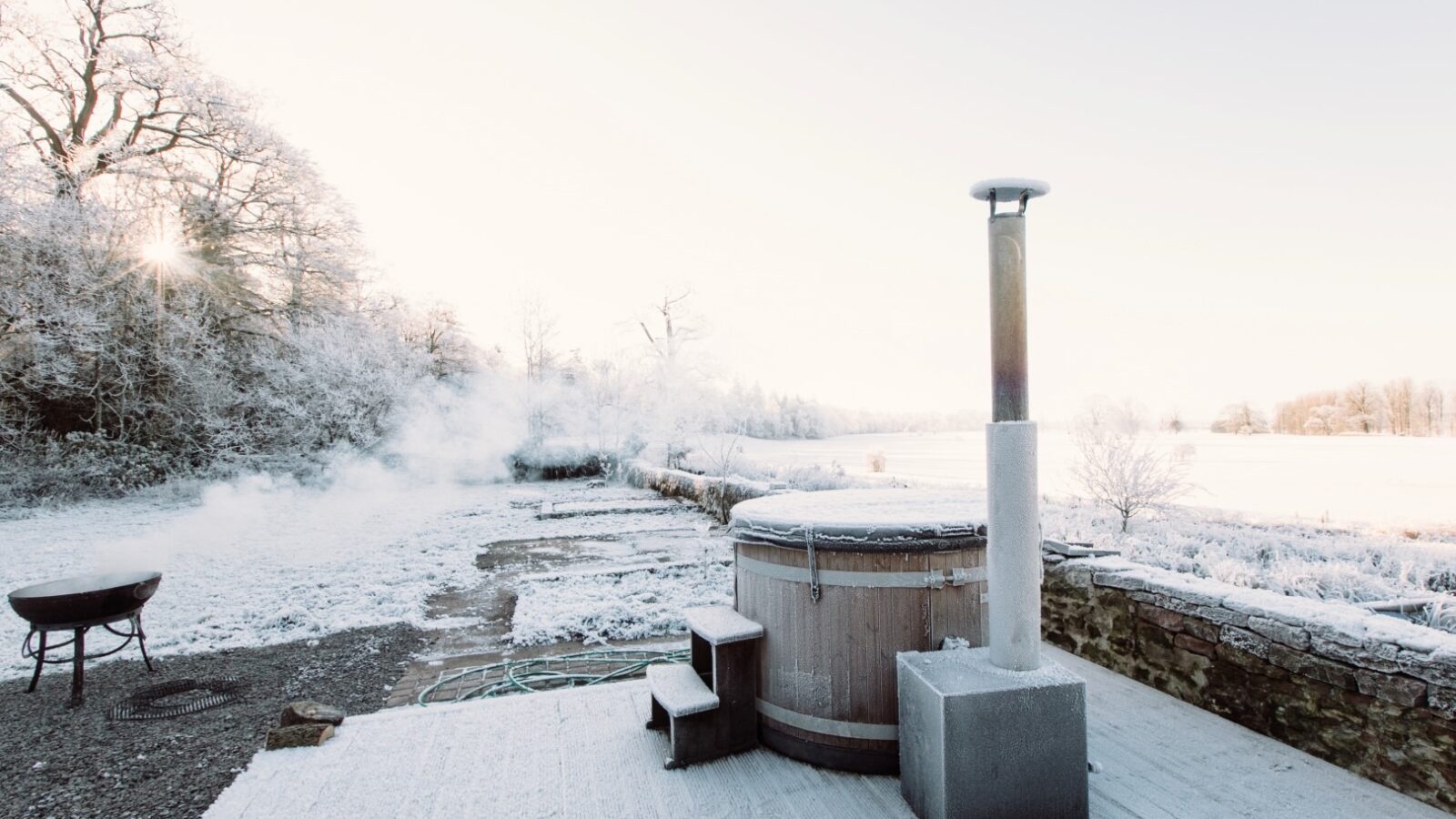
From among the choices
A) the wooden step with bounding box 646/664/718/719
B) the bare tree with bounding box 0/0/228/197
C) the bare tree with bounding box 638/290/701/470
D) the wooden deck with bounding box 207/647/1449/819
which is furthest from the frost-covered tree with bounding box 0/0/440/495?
the wooden step with bounding box 646/664/718/719

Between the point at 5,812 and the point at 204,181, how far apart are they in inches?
710

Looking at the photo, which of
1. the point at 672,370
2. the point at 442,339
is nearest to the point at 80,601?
the point at 672,370

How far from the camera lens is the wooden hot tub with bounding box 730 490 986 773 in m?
2.66

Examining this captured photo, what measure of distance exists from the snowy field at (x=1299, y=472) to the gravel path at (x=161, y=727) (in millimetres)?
5491

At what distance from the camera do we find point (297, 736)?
3135 mm

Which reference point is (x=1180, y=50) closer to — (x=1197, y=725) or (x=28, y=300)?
(x=1197, y=725)

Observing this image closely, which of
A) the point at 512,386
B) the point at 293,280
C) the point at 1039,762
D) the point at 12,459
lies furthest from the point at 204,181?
the point at 1039,762

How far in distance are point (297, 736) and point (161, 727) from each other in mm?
1340

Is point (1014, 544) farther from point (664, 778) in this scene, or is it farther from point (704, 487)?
point (704, 487)

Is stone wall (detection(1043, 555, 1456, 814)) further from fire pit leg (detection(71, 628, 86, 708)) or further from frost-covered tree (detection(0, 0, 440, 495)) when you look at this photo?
frost-covered tree (detection(0, 0, 440, 495))

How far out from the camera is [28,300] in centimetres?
1277

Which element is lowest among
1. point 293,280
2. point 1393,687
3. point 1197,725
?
point 1197,725

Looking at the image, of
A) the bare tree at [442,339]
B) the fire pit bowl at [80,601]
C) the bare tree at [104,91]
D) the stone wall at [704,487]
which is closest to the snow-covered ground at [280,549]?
the stone wall at [704,487]

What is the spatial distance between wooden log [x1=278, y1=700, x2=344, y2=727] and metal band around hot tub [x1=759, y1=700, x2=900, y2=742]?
2236 mm
